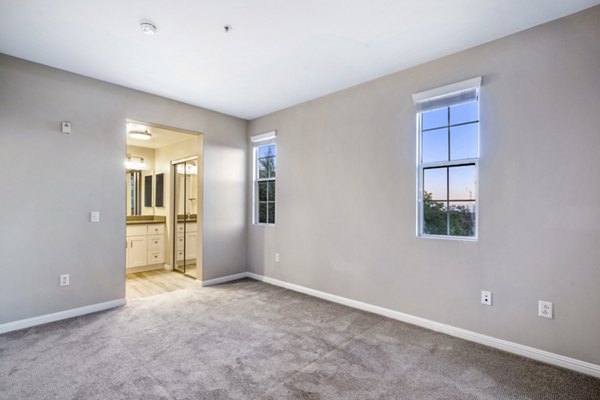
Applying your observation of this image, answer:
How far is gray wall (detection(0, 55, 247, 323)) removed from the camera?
9.45ft

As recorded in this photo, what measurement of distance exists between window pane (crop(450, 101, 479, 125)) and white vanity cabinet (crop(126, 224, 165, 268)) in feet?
16.9

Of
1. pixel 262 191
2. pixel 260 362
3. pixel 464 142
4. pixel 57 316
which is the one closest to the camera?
pixel 260 362

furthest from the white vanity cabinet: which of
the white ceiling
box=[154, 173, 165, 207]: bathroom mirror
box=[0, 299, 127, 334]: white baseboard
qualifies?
the white ceiling

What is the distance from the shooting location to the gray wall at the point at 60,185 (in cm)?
288

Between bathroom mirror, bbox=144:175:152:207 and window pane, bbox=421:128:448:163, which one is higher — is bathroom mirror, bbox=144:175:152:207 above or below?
below

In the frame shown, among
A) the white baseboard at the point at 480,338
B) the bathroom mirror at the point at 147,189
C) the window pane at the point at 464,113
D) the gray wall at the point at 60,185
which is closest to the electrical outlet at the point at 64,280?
the gray wall at the point at 60,185

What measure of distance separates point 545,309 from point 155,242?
5.65 meters

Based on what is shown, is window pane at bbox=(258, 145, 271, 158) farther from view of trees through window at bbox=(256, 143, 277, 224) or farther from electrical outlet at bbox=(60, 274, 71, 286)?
electrical outlet at bbox=(60, 274, 71, 286)

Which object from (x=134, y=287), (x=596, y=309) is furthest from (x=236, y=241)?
(x=596, y=309)

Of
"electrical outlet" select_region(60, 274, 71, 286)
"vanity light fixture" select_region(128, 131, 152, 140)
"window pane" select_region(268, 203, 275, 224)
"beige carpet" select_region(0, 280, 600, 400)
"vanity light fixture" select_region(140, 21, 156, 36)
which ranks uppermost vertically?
"vanity light fixture" select_region(140, 21, 156, 36)

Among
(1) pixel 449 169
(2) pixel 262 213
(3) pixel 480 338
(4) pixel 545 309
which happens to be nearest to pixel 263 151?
(2) pixel 262 213

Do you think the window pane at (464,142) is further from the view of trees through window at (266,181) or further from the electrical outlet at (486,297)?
the view of trees through window at (266,181)

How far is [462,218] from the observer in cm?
283

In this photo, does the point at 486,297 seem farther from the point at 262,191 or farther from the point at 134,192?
the point at 134,192
